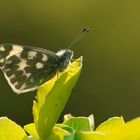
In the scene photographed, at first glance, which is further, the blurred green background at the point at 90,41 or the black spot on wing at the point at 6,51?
the blurred green background at the point at 90,41

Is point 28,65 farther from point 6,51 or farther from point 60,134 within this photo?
point 60,134

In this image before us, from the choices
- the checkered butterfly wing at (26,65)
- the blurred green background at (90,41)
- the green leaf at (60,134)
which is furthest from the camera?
the blurred green background at (90,41)

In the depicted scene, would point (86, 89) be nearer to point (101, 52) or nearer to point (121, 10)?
point (101, 52)

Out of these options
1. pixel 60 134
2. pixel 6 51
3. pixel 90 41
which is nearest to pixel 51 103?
pixel 60 134

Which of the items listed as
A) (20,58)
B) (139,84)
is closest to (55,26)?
(139,84)

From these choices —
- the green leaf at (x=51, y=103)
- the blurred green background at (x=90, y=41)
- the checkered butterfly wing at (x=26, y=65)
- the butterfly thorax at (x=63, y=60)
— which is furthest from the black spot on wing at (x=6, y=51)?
the blurred green background at (x=90, y=41)

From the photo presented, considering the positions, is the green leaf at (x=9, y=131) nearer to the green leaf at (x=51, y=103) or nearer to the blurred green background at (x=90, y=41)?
the green leaf at (x=51, y=103)

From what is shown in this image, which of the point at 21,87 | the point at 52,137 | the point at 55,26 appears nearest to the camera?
the point at 52,137
